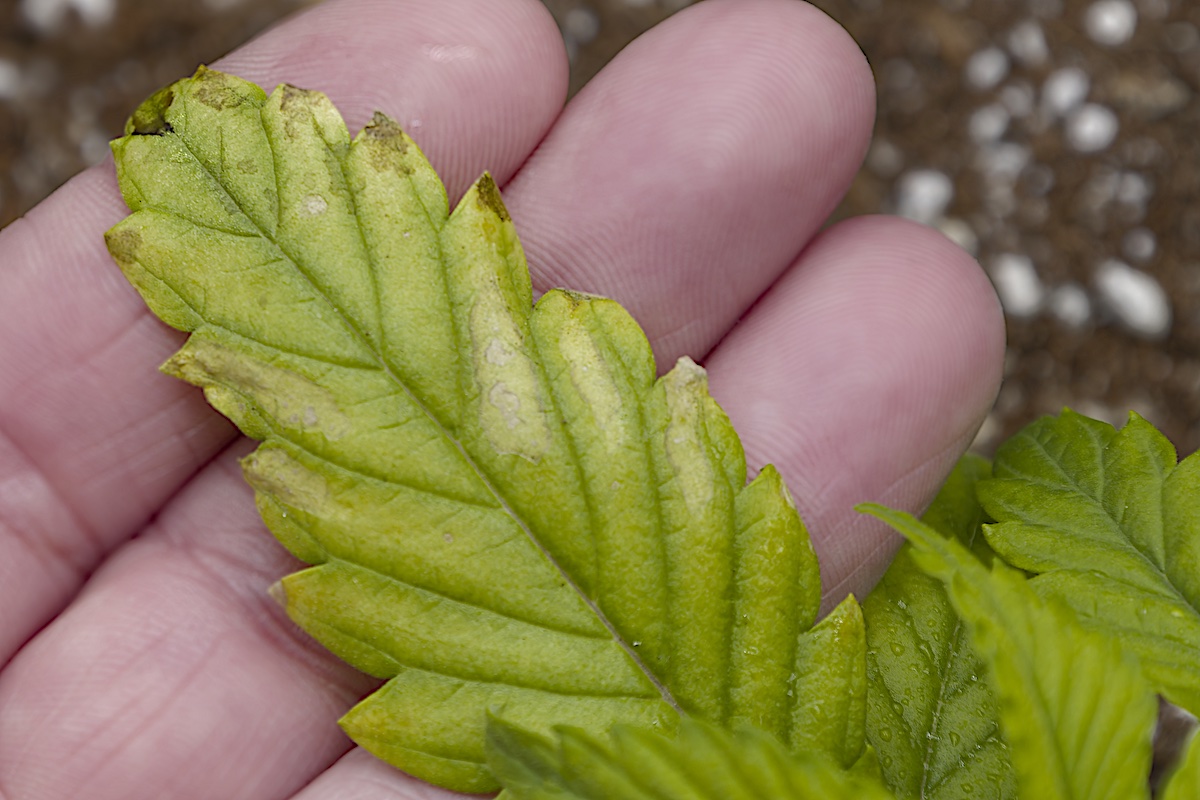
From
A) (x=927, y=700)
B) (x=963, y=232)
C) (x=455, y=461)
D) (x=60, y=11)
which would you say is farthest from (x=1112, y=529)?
(x=60, y=11)

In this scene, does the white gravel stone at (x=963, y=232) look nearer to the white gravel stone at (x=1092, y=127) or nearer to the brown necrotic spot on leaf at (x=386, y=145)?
the white gravel stone at (x=1092, y=127)

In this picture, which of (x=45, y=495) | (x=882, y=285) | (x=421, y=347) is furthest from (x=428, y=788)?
(x=882, y=285)

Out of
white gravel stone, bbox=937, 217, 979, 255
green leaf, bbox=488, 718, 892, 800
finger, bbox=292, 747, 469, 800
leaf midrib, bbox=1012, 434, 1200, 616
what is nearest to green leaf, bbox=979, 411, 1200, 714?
leaf midrib, bbox=1012, 434, 1200, 616

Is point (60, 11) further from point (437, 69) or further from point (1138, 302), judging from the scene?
point (1138, 302)

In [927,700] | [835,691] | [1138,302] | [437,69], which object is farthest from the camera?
[1138,302]

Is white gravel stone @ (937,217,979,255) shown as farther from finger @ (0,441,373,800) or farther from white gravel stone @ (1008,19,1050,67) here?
finger @ (0,441,373,800)

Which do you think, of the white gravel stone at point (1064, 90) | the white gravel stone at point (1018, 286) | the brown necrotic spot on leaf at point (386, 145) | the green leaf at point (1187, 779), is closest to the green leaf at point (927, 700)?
the green leaf at point (1187, 779)
